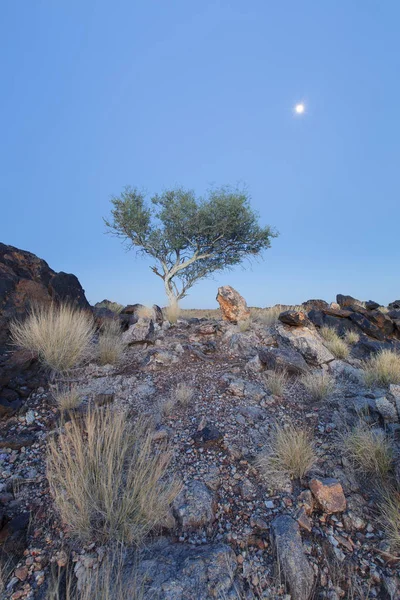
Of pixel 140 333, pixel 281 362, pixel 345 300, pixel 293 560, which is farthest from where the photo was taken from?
pixel 345 300

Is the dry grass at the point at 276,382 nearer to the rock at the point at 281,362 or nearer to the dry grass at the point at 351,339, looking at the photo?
the rock at the point at 281,362

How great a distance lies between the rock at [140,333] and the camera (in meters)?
7.36

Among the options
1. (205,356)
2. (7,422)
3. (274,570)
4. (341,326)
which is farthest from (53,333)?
(341,326)

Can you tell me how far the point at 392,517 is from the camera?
294cm

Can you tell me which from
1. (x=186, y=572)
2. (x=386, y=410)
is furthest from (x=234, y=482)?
(x=386, y=410)

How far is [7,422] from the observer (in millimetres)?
4062

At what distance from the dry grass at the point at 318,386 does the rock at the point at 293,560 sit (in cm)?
284

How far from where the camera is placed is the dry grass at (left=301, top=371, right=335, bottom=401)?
545 cm

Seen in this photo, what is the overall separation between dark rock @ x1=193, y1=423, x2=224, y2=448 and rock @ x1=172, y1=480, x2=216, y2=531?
69cm

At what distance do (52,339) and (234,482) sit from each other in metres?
3.60

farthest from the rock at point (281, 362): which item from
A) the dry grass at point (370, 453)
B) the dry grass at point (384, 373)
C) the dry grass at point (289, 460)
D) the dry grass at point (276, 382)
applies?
the dry grass at point (289, 460)

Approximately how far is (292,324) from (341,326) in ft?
9.10

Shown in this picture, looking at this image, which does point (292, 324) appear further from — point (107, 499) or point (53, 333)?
point (107, 499)

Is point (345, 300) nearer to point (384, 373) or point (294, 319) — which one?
point (294, 319)
